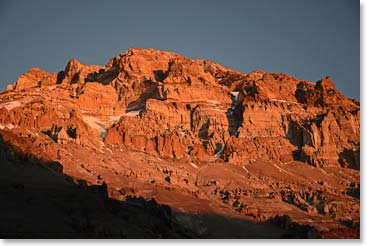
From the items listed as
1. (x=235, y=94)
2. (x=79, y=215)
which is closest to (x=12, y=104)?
(x=235, y=94)

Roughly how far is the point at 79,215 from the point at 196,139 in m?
49.2

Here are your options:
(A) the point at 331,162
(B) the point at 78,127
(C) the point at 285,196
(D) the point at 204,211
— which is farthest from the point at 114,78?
(D) the point at 204,211

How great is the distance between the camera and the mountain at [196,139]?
1960 inches

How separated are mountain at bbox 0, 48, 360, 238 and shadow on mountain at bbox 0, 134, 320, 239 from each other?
1.41 ft

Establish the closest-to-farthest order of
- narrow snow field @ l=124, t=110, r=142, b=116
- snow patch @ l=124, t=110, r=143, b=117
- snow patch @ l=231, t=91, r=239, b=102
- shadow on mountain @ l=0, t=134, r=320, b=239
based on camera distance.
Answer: shadow on mountain @ l=0, t=134, r=320, b=239 < snow patch @ l=124, t=110, r=143, b=117 < narrow snow field @ l=124, t=110, r=142, b=116 < snow patch @ l=231, t=91, r=239, b=102

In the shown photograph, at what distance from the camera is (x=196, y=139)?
260ft

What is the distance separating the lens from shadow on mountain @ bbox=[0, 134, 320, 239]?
26312 mm

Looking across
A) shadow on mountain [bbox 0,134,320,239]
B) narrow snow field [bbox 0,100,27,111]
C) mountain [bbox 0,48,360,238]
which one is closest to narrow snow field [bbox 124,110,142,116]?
mountain [bbox 0,48,360,238]

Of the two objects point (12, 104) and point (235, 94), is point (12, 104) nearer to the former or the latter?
point (12, 104)

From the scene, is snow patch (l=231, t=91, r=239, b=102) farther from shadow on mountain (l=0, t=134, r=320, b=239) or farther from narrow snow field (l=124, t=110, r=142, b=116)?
shadow on mountain (l=0, t=134, r=320, b=239)

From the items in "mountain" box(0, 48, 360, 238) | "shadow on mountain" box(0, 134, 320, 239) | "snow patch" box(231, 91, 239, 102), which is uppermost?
"snow patch" box(231, 91, 239, 102)

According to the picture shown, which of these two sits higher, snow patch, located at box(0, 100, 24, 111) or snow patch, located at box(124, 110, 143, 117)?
snow patch, located at box(124, 110, 143, 117)

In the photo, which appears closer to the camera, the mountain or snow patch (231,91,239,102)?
the mountain

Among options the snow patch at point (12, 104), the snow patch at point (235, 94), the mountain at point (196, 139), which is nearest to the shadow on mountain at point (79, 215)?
the mountain at point (196, 139)
